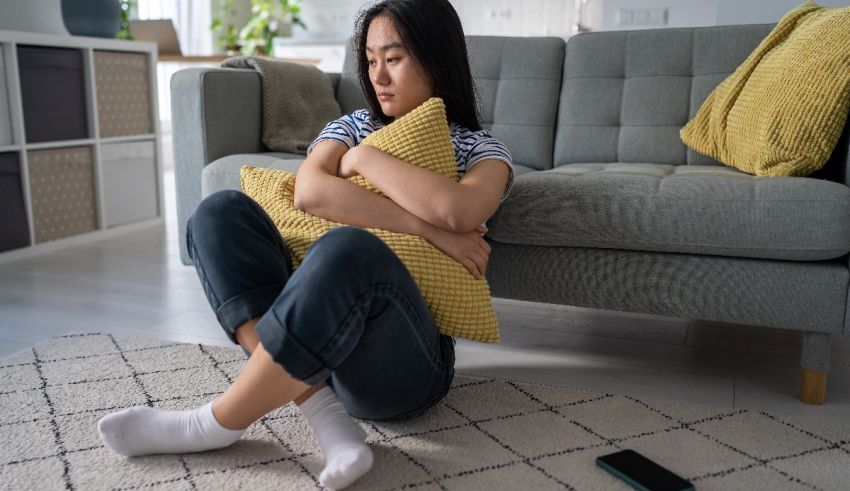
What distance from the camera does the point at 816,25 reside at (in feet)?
5.28

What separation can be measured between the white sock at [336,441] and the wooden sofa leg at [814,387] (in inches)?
35.2

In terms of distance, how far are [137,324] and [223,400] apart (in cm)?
91

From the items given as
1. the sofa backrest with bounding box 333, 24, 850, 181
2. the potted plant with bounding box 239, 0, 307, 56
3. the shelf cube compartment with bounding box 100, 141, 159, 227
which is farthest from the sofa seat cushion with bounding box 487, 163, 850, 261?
the potted plant with bounding box 239, 0, 307, 56

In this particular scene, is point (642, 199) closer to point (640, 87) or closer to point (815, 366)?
point (815, 366)

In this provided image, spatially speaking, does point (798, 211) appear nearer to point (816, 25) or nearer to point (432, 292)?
point (816, 25)

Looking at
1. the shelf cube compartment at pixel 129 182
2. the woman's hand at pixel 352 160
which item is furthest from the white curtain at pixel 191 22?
the woman's hand at pixel 352 160

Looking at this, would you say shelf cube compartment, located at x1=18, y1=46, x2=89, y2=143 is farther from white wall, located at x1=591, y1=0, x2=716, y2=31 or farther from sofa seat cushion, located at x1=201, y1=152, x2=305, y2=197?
white wall, located at x1=591, y1=0, x2=716, y2=31

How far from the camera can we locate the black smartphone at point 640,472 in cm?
107

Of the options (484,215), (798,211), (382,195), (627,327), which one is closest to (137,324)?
(382,195)

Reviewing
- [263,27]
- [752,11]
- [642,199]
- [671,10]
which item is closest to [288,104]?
[642,199]

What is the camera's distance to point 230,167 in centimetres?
192

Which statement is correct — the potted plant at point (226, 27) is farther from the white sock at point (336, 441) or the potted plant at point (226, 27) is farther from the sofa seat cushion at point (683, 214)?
the white sock at point (336, 441)

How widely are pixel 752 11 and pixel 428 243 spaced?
1.89 metres

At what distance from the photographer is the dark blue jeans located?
94 cm
